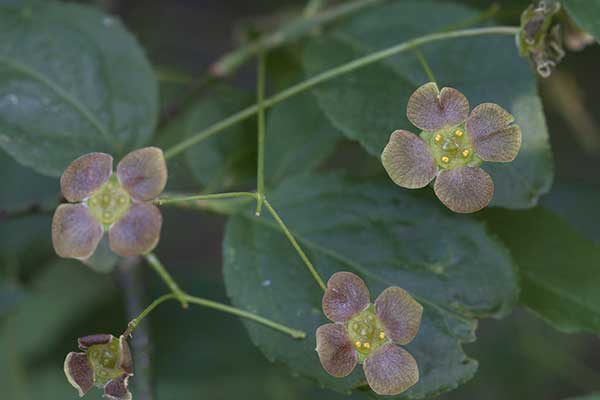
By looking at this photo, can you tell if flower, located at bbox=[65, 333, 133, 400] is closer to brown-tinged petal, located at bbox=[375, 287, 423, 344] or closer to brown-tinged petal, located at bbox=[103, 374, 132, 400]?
brown-tinged petal, located at bbox=[103, 374, 132, 400]

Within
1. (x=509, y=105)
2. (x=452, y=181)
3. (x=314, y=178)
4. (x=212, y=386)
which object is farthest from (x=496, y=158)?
(x=212, y=386)

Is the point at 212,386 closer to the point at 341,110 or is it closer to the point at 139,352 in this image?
the point at 139,352

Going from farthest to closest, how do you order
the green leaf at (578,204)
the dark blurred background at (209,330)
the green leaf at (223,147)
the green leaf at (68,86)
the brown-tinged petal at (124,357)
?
the dark blurred background at (209,330) → the green leaf at (578,204) → the green leaf at (223,147) → the green leaf at (68,86) → the brown-tinged petal at (124,357)

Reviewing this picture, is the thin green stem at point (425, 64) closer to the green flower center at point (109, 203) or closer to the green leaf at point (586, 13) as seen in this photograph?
the green leaf at point (586, 13)

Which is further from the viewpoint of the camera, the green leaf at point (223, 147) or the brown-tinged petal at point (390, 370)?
the green leaf at point (223, 147)

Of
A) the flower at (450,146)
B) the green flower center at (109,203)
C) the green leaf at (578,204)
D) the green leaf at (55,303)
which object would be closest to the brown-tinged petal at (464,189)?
the flower at (450,146)

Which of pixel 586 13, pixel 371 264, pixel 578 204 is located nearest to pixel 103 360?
pixel 371 264

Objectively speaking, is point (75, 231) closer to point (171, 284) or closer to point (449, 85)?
point (171, 284)
